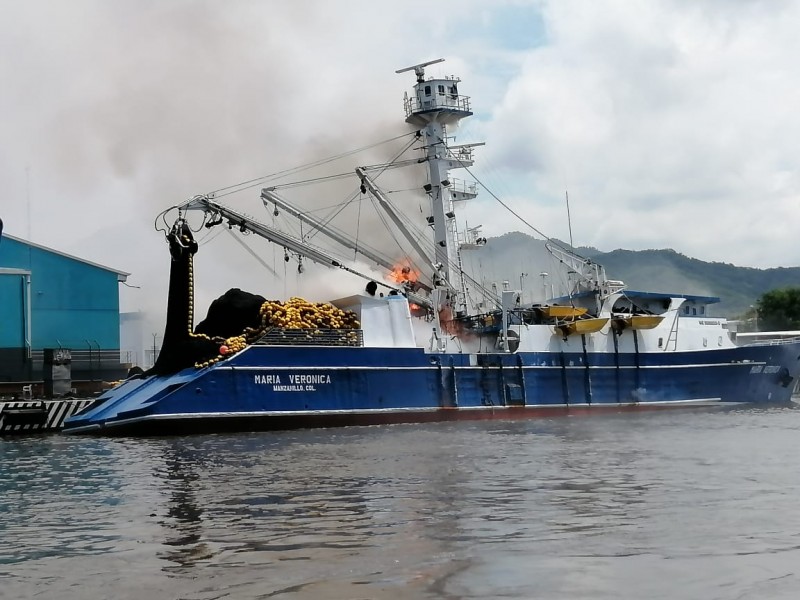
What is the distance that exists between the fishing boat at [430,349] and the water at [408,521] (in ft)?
18.8

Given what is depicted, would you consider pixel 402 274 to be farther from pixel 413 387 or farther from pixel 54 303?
pixel 54 303

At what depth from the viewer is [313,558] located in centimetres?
1005

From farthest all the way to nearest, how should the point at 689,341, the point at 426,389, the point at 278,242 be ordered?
the point at 689,341
the point at 278,242
the point at 426,389

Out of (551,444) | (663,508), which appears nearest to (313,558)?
(663,508)

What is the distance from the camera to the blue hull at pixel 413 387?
27.4 m

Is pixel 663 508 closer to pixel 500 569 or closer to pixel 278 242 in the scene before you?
pixel 500 569

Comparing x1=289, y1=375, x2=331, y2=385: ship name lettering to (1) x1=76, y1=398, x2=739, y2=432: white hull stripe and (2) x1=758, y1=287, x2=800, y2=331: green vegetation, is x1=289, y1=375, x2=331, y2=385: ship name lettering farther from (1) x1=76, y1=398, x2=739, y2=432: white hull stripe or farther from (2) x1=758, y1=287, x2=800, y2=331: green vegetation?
(2) x1=758, y1=287, x2=800, y2=331: green vegetation

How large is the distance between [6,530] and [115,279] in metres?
33.1

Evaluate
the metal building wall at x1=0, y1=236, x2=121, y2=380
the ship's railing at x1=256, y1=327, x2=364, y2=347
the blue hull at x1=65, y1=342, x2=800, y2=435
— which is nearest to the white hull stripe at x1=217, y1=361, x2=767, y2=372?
the blue hull at x1=65, y1=342, x2=800, y2=435

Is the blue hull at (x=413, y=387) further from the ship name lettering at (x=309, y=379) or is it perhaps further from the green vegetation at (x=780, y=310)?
the green vegetation at (x=780, y=310)

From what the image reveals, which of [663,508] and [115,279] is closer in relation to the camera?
[663,508]

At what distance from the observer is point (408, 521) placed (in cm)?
1230

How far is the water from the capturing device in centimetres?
908

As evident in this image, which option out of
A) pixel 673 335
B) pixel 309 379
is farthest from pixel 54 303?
pixel 673 335
